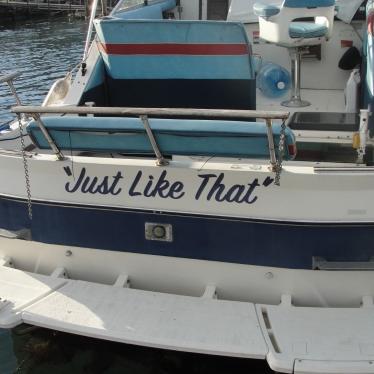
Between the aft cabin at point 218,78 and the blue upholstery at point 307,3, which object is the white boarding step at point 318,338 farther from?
the blue upholstery at point 307,3

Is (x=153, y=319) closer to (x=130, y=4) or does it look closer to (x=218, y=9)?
(x=130, y=4)

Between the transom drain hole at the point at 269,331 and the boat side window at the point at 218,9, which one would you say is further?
the boat side window at the point at 218,9

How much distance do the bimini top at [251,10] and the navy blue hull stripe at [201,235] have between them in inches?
135

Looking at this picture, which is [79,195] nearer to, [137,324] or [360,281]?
[137,324]

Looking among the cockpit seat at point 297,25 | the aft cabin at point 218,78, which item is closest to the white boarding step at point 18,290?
the aft cabin at point 218,78

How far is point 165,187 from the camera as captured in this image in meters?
3.23

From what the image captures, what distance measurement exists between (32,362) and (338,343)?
7.30 ft

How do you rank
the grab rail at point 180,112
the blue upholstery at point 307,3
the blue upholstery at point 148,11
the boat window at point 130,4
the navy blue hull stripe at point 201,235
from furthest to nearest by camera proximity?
the boat window at point 130,4
the blue upholstery at point 148,11
the blue upholstery at point 307,3
the navy blue hull stripe at point 201,235
the grab rail at point 180,112

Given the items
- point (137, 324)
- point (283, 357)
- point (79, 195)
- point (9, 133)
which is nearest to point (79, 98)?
point (9, 133)

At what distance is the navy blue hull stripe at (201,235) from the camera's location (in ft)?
10.2

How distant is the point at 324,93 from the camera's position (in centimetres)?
583

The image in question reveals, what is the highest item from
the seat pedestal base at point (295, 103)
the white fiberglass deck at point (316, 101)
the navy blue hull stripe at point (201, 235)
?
the seat pedestal base at point (295, 103)

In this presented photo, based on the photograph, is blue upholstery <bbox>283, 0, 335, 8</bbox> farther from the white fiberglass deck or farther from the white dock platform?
the white dock platform

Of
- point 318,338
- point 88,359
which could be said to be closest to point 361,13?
→ point 318,338
